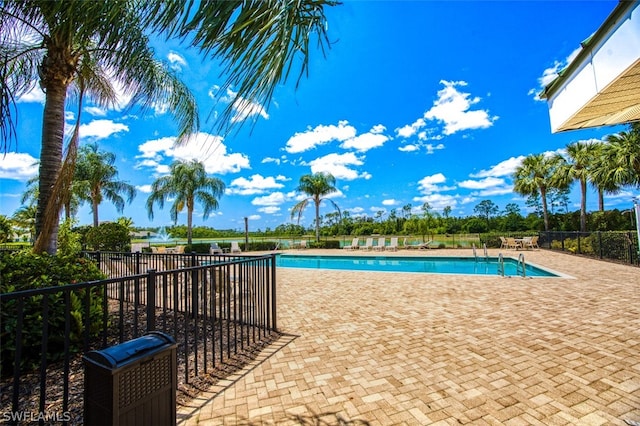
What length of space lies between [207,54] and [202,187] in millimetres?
20790

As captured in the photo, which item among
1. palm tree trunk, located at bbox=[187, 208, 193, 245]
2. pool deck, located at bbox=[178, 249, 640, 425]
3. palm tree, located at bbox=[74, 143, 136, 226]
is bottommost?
pool deck, located at bbox=[178, 249, 640, 425]

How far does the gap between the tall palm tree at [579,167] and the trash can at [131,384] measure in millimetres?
23822

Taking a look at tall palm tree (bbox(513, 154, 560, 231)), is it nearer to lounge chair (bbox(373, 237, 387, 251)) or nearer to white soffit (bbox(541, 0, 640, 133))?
lounge chair (bbox(373, 237, 387, 251))

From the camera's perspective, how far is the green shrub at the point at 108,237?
42.3 ft

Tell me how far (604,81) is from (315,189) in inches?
868

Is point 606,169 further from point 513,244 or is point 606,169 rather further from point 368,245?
point 368,245

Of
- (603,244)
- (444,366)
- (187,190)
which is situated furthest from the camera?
(187,190)

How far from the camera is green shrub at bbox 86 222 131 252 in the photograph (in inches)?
508

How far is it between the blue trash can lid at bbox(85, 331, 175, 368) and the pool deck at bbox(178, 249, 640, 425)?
0.93 m

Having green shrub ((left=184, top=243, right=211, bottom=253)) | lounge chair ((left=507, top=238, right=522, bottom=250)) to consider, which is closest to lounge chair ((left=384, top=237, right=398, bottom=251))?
lounge chair ((left=507, top=238, right=522, bottom=250))

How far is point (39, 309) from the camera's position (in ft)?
9.02

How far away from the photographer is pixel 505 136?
102ft

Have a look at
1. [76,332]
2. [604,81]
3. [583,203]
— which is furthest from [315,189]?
[604,81]

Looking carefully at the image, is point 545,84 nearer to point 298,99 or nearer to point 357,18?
point 357,18
